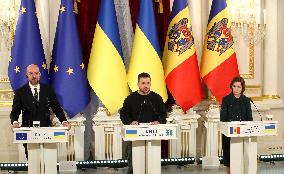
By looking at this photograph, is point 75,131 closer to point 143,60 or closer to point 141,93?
point 143,60

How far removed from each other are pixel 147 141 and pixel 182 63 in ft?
7.09

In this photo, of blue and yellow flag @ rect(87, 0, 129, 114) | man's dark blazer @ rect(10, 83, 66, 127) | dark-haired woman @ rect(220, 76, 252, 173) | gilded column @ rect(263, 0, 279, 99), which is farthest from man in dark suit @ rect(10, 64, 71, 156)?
gilded column @ rect(263, 0, 279, 99)

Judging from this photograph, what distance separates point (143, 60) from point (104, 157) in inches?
58.5

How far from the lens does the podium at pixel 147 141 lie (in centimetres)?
448

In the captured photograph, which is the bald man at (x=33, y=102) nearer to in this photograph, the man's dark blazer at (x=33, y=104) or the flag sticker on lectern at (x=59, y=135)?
the man's dark blazer at (x=33, y=104)

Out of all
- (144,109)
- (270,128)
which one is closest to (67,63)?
(144,109)

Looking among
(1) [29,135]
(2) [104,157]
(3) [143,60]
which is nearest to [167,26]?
(3) [143,60]

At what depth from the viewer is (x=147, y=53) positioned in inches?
254

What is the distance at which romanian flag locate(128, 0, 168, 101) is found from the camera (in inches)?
254

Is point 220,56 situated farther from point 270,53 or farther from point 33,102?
point 33,102

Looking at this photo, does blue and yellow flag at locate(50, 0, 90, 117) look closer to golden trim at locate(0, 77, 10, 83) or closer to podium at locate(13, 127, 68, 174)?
golden trim at locate(0, 77, 10, 83)

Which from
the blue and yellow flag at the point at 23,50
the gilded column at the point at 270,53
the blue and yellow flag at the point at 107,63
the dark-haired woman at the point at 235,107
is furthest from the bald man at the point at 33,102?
the gilded column at the point at 270,53

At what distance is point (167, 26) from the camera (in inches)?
267

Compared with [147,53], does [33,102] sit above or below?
below
